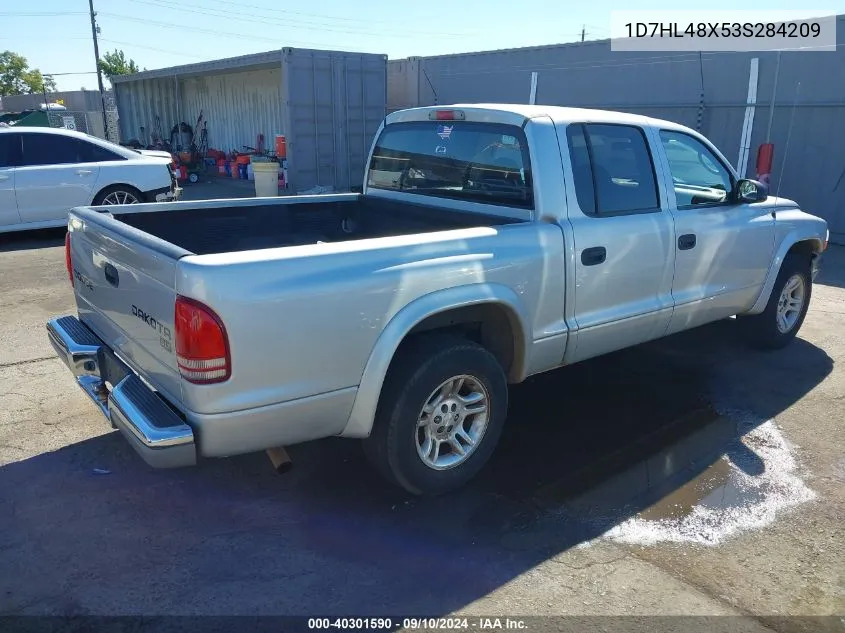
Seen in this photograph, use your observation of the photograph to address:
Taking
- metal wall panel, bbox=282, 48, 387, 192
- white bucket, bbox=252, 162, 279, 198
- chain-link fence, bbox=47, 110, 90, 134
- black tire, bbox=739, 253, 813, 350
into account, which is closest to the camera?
black tire, bbox=739, 253, 813, 350

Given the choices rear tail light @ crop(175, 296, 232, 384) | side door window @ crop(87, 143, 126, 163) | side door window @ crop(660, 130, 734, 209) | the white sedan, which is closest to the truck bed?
side door window @ crop(660, 130, 734, 209)

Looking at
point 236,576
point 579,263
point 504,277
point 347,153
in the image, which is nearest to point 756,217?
point 579,263

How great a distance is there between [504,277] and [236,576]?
A: 1.82 meters

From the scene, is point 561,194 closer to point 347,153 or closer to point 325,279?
point 325,279

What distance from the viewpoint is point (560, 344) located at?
377 cm

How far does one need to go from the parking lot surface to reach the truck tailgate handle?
1097mm

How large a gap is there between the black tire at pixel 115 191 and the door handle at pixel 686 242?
8.09 metres

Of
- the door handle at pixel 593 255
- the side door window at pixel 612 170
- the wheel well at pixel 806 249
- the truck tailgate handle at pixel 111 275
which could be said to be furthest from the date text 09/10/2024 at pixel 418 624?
the wheel well at pixel 806 249

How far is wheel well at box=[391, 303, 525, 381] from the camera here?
3355 millimetres

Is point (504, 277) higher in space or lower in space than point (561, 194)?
lower

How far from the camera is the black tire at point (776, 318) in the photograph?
5508 mm

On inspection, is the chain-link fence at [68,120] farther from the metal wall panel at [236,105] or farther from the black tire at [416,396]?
the black tire at [416,396]

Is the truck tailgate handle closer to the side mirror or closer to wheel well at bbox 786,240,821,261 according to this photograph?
the side mirror

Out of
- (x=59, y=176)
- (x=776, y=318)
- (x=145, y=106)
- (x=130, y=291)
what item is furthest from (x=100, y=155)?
(x=145, y=106)
